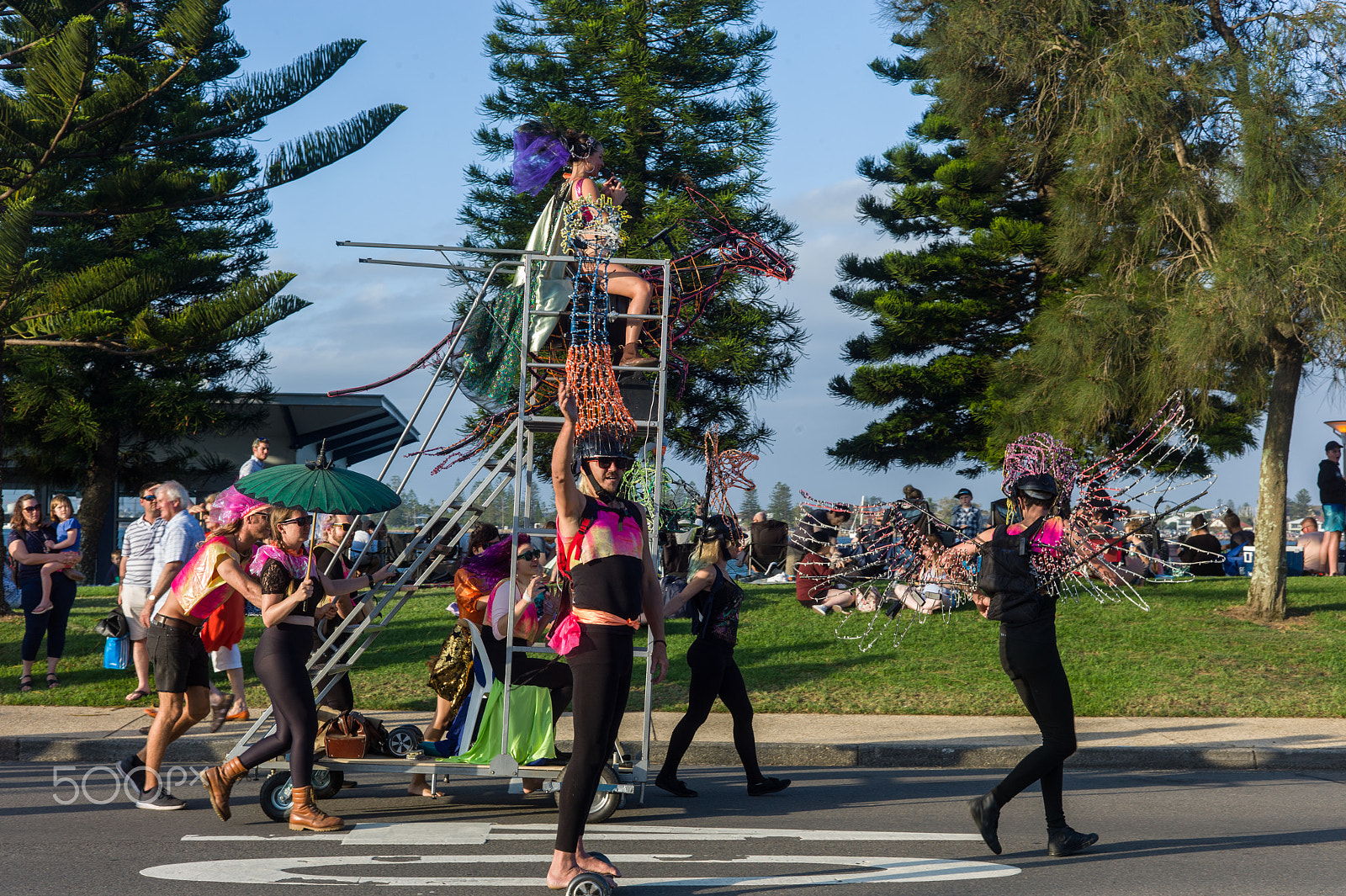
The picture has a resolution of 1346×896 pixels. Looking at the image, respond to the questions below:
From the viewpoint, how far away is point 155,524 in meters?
9.03

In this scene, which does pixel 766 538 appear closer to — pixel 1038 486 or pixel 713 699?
pixel 713 699

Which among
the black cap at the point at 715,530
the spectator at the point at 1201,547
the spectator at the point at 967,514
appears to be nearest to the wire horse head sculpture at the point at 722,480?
the black cap at the point at 715,530

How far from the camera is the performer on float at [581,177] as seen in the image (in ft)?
21.3

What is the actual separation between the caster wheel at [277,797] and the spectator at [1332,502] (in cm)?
1518

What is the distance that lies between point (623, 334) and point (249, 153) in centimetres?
1884

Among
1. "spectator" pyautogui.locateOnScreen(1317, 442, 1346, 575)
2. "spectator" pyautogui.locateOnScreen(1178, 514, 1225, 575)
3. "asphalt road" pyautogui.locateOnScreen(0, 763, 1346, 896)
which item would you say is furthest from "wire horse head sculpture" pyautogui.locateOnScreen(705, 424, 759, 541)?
"spectator" pyautogui.locateOnScreen(1317, 442, 1346, 575)

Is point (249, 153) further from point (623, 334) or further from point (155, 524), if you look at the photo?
point (623, 334)

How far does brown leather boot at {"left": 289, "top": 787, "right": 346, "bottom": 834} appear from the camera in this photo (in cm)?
564

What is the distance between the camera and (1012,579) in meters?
5.26

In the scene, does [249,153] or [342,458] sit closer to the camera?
[249,153]

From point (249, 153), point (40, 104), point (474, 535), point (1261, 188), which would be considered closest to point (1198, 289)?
point (1261, 188)

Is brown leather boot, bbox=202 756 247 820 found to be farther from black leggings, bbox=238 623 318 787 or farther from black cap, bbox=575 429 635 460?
black cap, bbox=575 429 635 460

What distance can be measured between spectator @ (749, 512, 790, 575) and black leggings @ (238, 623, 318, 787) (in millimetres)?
9122

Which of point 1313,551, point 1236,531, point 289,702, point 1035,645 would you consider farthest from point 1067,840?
point 1236,531
